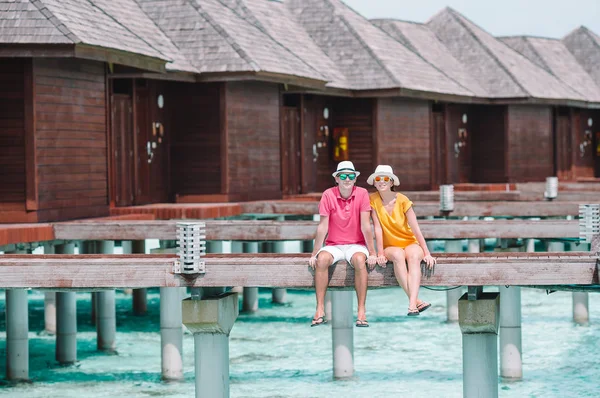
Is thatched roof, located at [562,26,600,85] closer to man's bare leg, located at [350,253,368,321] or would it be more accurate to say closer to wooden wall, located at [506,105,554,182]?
wooden wall, located at [506,105,554,182]

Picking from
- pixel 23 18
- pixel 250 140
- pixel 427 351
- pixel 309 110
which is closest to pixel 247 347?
pixel 427 351

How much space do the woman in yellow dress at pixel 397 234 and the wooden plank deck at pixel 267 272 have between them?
186 mm

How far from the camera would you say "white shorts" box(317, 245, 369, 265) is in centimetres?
1040

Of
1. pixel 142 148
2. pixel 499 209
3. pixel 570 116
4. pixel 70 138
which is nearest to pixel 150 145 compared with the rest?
pixel 142 148

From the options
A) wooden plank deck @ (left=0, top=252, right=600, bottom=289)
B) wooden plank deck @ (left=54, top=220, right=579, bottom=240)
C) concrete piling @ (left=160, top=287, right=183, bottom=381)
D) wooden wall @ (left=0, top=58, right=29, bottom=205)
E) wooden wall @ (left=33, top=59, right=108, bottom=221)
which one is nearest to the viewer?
wooden plank deck @ (left=0, top=252, right=600, bottom=289)

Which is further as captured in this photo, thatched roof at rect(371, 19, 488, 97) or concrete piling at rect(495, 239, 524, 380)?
thatched roof at rect(371, 19, 488, 97)

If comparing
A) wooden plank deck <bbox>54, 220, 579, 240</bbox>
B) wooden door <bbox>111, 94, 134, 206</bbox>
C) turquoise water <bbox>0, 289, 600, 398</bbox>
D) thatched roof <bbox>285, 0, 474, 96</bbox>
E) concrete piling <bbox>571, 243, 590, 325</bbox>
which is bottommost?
turquoise water <bbox>0, 289, 600, 398</bbox>

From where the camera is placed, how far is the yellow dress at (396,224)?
34.0 feet

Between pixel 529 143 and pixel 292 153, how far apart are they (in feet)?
42.4

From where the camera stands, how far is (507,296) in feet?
55.7

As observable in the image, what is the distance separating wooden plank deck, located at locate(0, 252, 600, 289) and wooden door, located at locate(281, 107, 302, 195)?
664 inches

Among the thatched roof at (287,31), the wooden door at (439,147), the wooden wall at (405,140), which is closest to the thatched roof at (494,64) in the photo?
the wooden door at (439,147)

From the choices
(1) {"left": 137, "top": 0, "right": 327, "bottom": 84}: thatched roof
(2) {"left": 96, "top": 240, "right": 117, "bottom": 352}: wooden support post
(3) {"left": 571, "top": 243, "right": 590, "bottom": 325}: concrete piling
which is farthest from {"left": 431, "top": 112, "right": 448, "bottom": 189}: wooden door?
(2) {"left": 96, "top": 240, "right": 117, "bottom": 352}: wooden support post

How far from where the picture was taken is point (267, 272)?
10.6 m
